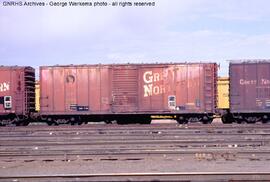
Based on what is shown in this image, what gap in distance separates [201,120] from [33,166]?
1444cm

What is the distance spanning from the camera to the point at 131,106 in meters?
25.3

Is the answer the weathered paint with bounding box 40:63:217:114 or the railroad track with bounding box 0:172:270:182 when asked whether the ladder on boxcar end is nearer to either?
the weathered paint with bounding box 40:63:217:114

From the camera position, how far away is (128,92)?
25.4 metres

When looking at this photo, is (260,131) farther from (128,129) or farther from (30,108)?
(30,108)

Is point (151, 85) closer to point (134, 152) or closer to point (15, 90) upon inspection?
point (15, 90)

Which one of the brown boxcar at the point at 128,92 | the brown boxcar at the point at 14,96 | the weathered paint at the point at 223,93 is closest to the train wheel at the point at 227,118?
the brown boxcar at the point at 128,92

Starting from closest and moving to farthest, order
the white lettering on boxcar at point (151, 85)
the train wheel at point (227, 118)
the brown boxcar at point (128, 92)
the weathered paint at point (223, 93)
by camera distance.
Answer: the brown boxcar at point (128, 92) → the white lettering on boxcar at point (151, 85) → the train wheel at point (227, 118) → the weathered paint at point (223, 93)

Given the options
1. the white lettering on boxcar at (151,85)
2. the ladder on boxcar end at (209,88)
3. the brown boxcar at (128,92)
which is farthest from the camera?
the white lettering on boxcar at (151,85)

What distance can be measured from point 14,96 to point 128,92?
6.48 m

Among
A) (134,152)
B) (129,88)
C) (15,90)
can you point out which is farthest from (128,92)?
(134,152)

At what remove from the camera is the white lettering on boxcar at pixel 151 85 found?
2520 cm

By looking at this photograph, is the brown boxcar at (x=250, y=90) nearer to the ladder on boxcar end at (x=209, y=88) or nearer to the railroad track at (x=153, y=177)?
the ladder on boxcar end at (x=209, y=88)

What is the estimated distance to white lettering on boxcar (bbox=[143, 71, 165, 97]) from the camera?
992 inches

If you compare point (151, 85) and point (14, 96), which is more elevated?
point (151, 85)
